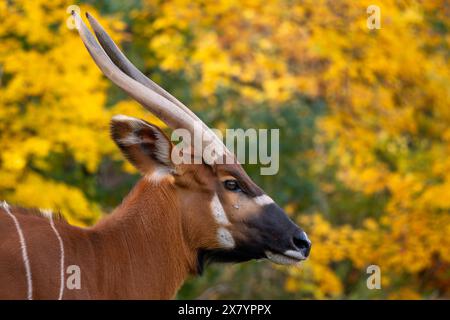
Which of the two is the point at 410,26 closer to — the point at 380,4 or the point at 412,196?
the point at 380,4

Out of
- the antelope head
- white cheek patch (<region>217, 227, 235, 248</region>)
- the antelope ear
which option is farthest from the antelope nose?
the antelope ear

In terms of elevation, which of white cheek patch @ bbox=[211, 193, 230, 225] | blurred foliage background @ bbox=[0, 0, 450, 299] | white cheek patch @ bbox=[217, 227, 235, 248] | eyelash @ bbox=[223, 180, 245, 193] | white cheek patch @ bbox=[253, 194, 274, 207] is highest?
blurred foliage background @ bbox=[0, 0, 450, 299]

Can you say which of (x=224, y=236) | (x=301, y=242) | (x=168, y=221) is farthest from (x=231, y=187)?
(x=301, y=242)

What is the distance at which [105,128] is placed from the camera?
37.1ft

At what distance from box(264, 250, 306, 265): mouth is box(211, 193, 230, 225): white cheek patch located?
355 mm

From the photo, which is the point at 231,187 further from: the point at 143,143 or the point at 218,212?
the point at 143,143

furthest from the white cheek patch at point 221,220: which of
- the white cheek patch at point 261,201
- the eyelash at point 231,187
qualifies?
the white cheek patch at point 261,201

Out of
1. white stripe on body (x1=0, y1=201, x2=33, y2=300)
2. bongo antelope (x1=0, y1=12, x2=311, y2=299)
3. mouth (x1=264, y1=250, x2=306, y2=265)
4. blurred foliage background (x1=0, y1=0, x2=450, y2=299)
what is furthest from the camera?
blurred foliage background (x1=0, y1=0, x2=450, y2=299)

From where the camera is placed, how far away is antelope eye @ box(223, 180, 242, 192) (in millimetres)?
5660

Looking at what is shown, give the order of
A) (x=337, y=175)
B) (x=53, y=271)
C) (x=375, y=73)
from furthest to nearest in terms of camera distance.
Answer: (x=337, y=175), (x=375, y=73), (x=53, y=271)

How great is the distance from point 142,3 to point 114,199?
126 inches

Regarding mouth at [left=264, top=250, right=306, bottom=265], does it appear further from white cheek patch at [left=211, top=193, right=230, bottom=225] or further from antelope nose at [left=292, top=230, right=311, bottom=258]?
white cheek patch at [left=211, top=193, right=230, bottom=225]

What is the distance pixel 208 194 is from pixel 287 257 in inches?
26.7
